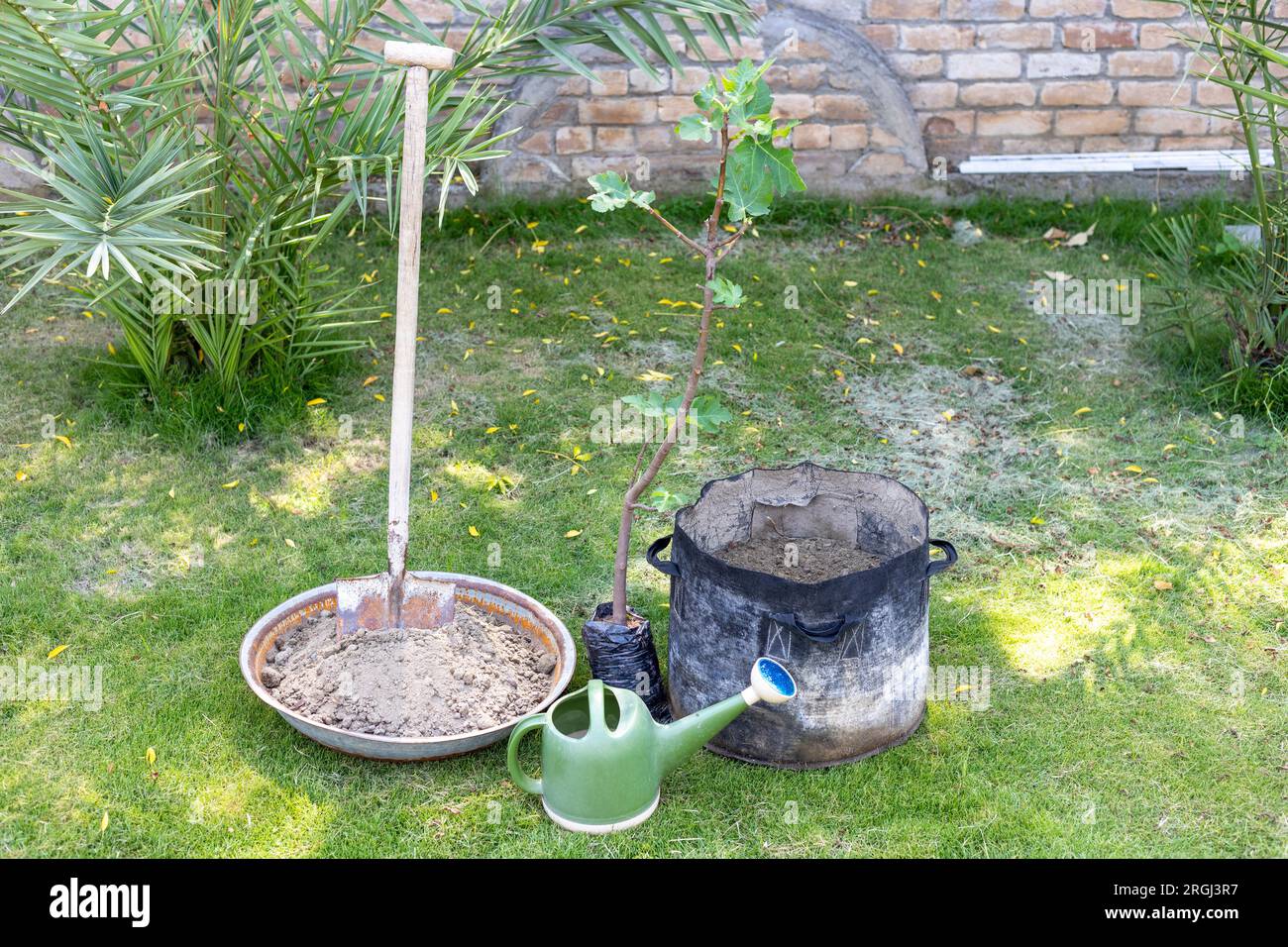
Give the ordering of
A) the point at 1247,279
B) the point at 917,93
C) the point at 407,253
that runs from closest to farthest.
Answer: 1. the point at 407,253
2. the point at 1247,279
3. the point at 917,93

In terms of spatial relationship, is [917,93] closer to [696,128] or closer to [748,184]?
[748,184]

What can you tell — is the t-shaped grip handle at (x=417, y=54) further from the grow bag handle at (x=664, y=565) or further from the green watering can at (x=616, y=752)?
the green watering can at (x=616, y=752)

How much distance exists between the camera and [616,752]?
2967 millimetres

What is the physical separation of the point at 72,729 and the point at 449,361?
8.01ft

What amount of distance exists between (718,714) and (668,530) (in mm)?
1399

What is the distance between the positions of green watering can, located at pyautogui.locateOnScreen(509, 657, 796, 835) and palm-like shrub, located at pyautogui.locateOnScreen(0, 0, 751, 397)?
1505mm

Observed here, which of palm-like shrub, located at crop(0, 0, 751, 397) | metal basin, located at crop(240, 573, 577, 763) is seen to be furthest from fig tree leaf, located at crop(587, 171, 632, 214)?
metal basin, located at crop(240, 573, 577, 763)

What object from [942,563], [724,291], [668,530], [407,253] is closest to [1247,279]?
[668,530]

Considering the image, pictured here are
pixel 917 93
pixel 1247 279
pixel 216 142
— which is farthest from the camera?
pixel 917 93

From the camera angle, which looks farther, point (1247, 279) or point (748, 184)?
point (1247, 279)

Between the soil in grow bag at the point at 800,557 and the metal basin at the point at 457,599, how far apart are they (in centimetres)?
55

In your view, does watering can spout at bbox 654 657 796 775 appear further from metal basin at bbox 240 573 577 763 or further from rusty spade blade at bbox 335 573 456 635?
rusty spade blade at bbox 335 573 456 635

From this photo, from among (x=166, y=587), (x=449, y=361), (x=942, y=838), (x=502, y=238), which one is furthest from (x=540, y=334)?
(x=942, y=838)

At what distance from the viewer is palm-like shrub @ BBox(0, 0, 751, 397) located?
345cm
